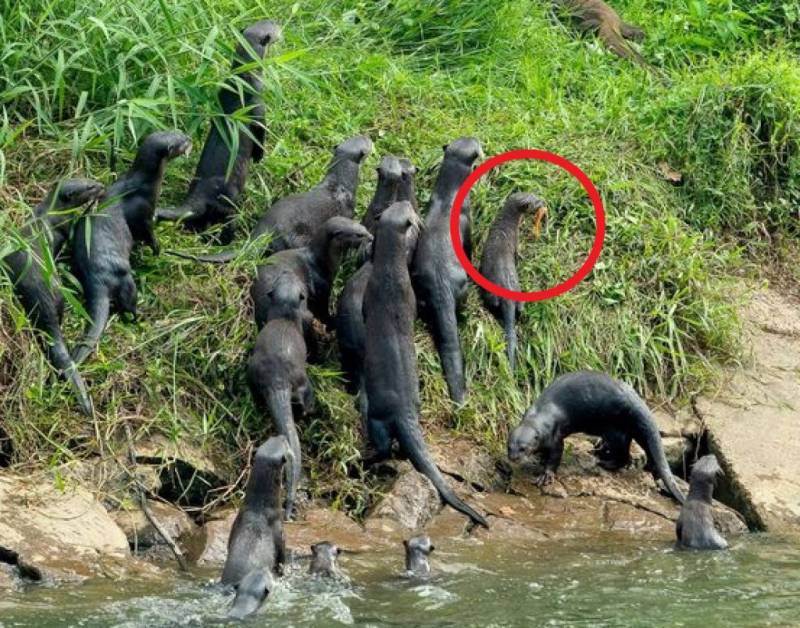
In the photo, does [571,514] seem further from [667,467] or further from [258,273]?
[258,273]

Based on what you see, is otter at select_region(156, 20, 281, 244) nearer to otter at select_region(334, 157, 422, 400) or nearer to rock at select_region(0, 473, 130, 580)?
otter at select_region(334, 157, 422, 400)

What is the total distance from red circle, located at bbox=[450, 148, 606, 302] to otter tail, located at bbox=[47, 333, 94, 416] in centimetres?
176

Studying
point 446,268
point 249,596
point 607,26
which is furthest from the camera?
point 607,26

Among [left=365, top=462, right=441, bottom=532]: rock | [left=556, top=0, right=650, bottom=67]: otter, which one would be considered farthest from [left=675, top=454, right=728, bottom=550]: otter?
[left=556, top=0, right=650, bottom=67]: otter

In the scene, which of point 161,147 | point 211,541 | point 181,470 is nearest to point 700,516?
point 211,541

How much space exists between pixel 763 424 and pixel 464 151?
1.72 m

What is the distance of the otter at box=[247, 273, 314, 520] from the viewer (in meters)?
6.74

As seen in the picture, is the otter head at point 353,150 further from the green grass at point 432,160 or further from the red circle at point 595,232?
the red circle at point 595,232

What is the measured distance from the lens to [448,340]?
739 centimetres

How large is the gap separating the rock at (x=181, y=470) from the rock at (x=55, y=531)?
324 mm

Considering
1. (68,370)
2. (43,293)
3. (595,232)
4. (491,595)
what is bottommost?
(491,595)

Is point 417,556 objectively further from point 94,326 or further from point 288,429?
point 94,326

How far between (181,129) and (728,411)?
2566mm

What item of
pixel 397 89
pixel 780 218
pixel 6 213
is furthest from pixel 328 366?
pixel 780 218
